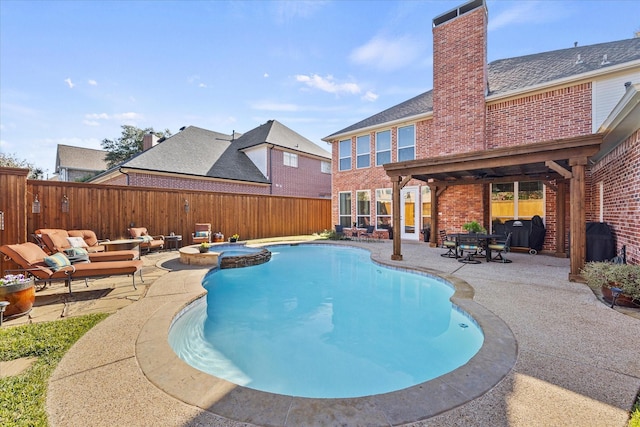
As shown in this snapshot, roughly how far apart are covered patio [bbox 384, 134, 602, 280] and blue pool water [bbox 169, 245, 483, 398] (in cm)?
275

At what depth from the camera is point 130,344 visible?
2.98 m

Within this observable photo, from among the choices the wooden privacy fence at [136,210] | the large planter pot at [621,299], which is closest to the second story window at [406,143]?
the wooden privacy fence at [136,210]

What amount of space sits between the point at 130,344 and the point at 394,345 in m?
3.35

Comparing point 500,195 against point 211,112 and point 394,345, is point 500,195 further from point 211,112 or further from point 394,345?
point 211,112

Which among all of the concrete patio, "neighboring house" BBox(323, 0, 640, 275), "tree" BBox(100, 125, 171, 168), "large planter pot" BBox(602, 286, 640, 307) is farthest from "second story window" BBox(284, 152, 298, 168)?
"large planter pot" BBox(602, 286, 640, 307)

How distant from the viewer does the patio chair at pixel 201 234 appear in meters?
11.4

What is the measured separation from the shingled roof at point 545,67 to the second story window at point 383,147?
64 centimetres

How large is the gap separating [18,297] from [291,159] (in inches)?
668

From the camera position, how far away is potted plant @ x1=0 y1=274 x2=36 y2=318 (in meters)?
3.67

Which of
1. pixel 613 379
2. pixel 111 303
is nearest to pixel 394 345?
pixel 613 379

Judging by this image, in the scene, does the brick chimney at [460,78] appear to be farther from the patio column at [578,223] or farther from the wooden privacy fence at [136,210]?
the wooden privacy fence at [136,210]

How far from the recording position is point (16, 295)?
374 centimetres

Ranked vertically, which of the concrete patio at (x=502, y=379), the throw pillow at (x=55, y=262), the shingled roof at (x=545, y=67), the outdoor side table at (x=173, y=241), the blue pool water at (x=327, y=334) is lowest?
the blue pool water at (x=327, y=334)

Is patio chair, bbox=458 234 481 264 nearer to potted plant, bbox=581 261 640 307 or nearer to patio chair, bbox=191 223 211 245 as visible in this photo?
potted plant, bbox=581 261 640 307
